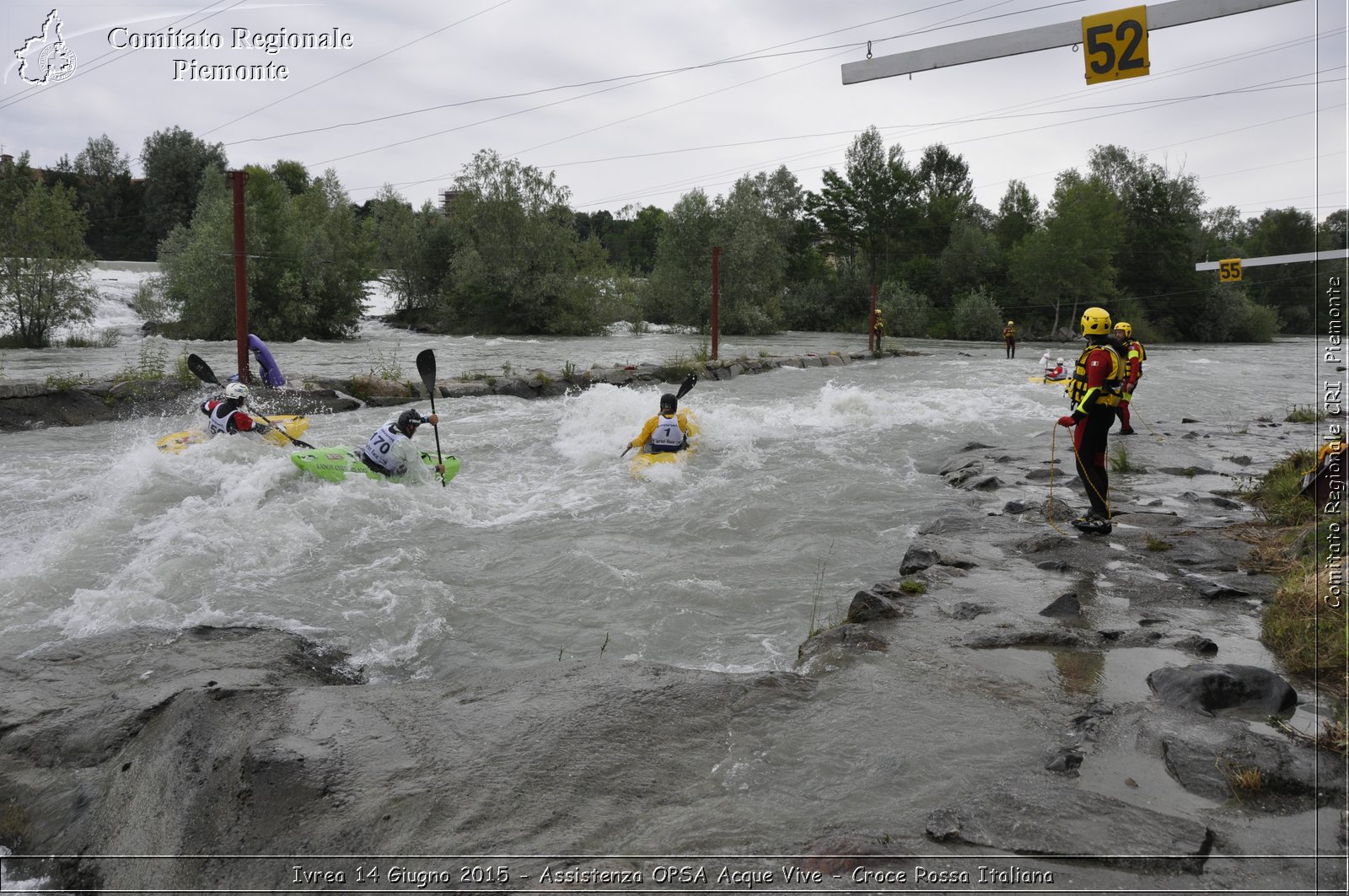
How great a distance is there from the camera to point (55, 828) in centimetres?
311

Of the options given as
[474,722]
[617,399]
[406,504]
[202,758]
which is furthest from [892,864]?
[617,399]

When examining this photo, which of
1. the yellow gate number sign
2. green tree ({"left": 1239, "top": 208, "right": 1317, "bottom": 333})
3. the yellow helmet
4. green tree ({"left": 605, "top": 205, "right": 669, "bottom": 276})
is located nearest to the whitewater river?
the yellow helmet

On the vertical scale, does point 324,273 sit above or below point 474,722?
above

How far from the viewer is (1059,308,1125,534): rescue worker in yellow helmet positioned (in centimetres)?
686

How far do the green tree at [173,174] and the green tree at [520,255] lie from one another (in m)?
21.6

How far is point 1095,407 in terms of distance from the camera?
6.98 metres

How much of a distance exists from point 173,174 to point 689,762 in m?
58.9

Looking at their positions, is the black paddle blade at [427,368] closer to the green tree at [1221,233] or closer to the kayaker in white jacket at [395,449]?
the kayaker in white jacket at [395,449]

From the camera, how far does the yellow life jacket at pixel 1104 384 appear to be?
270 inches

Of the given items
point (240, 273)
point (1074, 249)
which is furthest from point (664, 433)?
point (1074, 249)

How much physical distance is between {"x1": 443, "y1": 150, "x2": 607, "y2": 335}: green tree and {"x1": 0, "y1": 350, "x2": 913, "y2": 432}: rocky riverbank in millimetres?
18699

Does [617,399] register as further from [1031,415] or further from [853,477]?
[1031,415]

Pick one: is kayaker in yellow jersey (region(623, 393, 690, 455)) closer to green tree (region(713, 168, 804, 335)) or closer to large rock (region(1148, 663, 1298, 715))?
large rock (region(1148, 663, 1298, 715))

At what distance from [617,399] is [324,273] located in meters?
22.7
